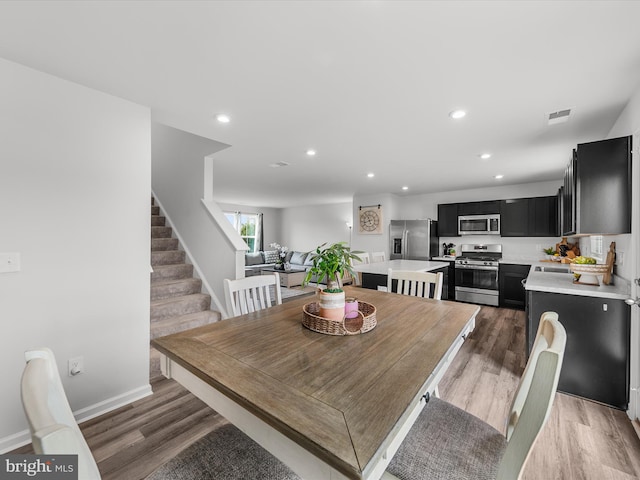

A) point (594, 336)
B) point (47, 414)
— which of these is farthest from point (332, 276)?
point (594, 336)

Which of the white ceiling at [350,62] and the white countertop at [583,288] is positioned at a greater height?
the white ceiling at [350,62]

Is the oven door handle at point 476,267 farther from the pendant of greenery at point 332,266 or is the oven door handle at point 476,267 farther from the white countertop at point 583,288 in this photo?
the pendant of greenery at point 332,266

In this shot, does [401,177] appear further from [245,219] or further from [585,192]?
[245,219]

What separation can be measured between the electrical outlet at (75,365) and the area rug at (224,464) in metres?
1.48

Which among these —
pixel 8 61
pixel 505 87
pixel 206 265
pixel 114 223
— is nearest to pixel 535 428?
pixel 505 87

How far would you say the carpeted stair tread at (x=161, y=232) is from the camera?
13.2 feet

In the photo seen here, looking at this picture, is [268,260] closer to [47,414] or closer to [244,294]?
[244,294]

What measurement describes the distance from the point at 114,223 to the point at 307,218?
7269 mm

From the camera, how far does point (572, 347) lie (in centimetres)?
224

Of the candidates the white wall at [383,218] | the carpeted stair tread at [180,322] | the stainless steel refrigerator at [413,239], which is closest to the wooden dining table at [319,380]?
the carpeted stair tread at [180,322]

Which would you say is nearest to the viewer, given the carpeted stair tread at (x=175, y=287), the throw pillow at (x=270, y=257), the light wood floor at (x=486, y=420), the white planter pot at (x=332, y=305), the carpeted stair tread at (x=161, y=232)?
the white planter pot at (x=332, y=305)

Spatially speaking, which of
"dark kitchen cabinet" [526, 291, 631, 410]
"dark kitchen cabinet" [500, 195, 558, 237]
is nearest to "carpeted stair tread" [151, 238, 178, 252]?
"dark kitchen cabinet" [526, 291, 631, 410]

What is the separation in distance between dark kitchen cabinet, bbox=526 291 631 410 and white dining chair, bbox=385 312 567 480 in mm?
1686

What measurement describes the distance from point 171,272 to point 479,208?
5486mm
